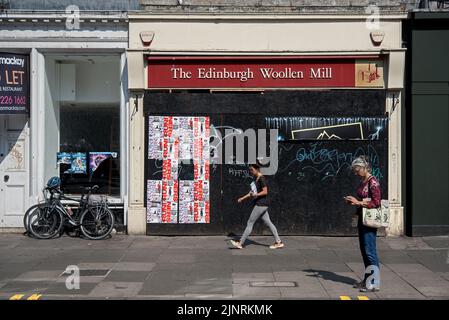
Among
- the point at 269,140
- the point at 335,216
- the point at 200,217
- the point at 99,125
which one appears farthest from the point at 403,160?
the point at 99,125

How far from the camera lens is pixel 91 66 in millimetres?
14461

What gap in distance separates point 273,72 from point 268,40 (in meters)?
0.70

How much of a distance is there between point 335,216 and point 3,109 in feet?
24.8

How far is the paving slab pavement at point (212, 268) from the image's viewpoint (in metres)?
8.67


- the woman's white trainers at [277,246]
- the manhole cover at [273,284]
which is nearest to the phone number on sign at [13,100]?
the woman's white trainers at [277,246]

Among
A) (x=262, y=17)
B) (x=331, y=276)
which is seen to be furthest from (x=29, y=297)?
(x=262, y=17)

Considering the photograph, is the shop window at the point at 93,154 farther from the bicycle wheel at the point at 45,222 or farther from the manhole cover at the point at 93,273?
the manhole cover at the point at 93,273

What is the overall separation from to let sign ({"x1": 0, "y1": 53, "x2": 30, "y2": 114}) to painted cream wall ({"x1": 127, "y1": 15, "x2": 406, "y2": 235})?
238 cm

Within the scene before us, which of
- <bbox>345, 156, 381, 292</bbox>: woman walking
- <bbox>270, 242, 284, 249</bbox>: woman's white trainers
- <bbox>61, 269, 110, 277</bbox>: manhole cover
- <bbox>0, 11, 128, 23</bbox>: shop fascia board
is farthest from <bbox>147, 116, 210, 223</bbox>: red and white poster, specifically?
<bbox>345, 156, 381, 292</bbox>: woman walking

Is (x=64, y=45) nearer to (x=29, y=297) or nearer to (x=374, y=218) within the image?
(x=29, y=297)

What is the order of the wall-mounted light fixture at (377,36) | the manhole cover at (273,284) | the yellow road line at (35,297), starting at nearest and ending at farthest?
1. the yellow road line at (35,297)
2. the manhole cover at (273,284)
3. the wall-mounted light fixture at (377,36)

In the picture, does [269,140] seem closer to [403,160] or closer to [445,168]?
[403,160]

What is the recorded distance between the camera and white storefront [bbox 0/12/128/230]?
13500 millimetres

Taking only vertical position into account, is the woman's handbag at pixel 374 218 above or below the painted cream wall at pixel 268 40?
below
